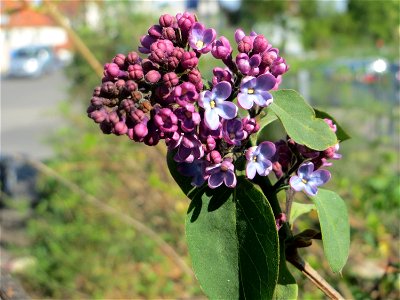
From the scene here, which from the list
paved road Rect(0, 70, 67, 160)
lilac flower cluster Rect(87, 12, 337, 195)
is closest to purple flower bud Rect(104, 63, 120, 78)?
lilac flower cluster Rect(87, 12, 337, 195)

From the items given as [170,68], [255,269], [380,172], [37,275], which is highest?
[170,68]

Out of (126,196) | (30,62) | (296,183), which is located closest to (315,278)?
(296,183)

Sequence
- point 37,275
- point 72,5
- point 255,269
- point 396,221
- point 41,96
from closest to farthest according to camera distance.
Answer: point 255,269
point 396,221
point 37,275
point 72,5
point 41,96

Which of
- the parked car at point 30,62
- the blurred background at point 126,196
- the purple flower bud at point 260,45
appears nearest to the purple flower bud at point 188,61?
the purple flower bud at point 260,45

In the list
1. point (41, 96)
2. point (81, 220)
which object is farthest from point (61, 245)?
point (41, 96)

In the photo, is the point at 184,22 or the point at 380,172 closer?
the point at 184,22

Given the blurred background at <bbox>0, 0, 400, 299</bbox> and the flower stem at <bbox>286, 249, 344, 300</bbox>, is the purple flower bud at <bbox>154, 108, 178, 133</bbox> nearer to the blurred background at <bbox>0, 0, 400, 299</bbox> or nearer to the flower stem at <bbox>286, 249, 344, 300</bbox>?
the flower stem at <bbox>286, 249, 344, 300</bbox>

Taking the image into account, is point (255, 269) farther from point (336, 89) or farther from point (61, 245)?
point (336, 89)

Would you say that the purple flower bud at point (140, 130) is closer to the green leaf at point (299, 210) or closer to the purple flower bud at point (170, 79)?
the purple flower bud at point (170, 79)
